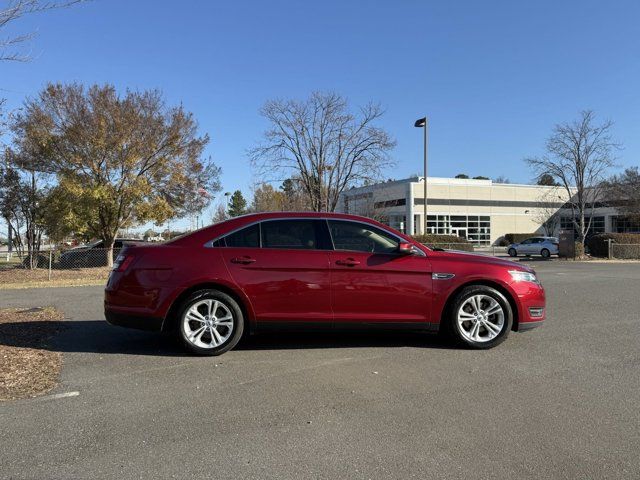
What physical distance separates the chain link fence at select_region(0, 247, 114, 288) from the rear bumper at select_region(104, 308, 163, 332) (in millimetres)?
10626

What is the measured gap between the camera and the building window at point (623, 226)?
2269 inches

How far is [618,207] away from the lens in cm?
5206

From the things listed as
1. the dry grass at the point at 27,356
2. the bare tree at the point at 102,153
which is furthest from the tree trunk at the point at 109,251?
the dry grass at the point at 27,356

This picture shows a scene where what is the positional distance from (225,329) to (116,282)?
55.0 inches

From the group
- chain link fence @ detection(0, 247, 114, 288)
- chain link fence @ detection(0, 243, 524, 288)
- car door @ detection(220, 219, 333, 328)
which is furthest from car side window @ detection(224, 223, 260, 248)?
chain link fence @ detection(0, 247, 114, 288)

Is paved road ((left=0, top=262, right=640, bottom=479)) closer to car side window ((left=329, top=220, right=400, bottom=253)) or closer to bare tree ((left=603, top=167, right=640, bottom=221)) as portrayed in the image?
car side window ((left=329, top=220, right=400, bottom=253))

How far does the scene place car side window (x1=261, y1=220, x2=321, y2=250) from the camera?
20.1 feet

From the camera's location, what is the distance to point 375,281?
239 inches

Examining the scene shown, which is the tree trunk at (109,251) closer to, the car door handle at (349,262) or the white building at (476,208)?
the car door handle at (349,262)

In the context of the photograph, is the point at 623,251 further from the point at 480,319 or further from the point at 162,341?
the point at 162,341

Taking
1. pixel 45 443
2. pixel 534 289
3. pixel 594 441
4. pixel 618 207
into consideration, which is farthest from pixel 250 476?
pixel 618 207

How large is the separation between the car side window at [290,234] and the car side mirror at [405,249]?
3.15 feet

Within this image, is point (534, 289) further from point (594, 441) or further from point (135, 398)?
point (135, 398)

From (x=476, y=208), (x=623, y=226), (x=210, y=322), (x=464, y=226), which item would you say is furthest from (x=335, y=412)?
(x=623, y=226)
